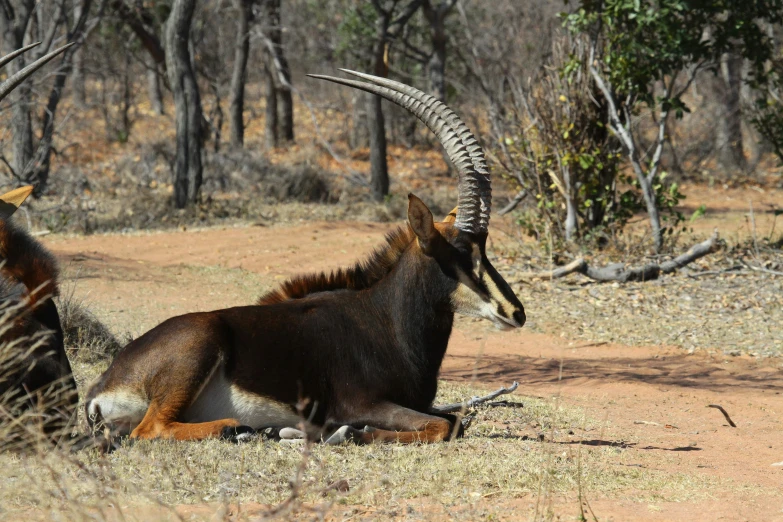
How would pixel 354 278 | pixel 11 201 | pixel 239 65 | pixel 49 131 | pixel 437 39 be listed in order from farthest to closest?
pixel 239 65, pixel 437 39, pixel 49 131, pixel 354 278, pixel 11 201

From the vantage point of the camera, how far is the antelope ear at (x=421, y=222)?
19.5ft

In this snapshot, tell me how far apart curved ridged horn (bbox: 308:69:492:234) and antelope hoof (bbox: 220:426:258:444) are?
175 cm

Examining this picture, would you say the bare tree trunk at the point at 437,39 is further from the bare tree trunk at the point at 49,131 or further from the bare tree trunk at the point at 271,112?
the bare tree trunk at the point at 271,112

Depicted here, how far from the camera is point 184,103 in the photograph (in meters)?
17.9

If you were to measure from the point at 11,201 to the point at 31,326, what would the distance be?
2.78ft

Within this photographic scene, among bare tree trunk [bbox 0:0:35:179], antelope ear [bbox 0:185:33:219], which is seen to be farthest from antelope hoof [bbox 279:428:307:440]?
bare tree trunk [bbox 0:0:35:179]

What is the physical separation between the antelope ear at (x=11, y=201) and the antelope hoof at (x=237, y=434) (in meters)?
1.71

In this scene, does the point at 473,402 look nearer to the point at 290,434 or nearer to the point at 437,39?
the point at 290,434

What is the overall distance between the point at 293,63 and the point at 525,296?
26.1m

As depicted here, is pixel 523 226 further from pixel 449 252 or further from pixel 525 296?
pixel 449 252

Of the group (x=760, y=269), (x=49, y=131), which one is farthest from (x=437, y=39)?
(x=760, y=269)

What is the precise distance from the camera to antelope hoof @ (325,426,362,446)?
18.6 ft

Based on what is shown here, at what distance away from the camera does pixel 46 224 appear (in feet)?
55.0

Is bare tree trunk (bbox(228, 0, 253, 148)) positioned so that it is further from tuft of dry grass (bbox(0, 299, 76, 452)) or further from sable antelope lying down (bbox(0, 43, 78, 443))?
tuft of dry grass (bbox(0, 299, 76, 452))
